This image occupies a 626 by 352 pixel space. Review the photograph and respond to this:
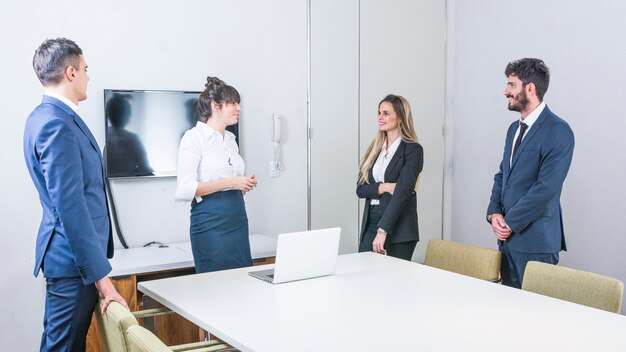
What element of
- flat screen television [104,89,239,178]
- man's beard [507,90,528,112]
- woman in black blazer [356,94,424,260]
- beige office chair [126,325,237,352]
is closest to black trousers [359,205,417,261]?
woman in black blazer [356,94,424,260]

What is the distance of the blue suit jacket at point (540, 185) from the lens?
3189 millimetres

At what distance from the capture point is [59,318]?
7.47 ft

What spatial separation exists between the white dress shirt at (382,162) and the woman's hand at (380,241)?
211mm

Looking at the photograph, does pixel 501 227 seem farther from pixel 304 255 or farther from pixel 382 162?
pixel 304 255


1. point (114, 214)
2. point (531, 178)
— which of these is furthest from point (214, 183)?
point (531, 178)

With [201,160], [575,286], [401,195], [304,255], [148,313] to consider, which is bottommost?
[148,313]

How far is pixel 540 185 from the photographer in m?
3.19

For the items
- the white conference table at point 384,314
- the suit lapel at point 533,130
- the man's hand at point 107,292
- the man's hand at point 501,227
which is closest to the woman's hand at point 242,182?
the white conference table at point 384,314

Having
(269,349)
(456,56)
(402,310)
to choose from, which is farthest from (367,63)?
(269,349)

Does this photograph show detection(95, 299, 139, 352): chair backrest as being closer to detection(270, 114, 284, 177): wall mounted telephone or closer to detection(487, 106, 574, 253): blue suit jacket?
detection(487, 106, 574, 253): blue suit jacket

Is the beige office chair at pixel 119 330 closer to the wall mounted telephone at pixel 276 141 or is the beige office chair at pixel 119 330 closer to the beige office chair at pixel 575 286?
the beige office chair at pixel 575 286

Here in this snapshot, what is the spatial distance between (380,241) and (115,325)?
2.07 m

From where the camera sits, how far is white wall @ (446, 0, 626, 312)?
14.6ft

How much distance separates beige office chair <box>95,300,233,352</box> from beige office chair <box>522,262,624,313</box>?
1.36 m
